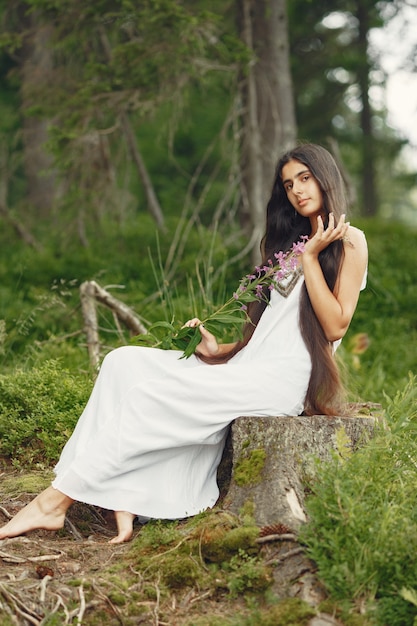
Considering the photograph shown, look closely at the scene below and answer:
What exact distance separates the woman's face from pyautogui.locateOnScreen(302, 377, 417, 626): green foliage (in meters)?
1.37

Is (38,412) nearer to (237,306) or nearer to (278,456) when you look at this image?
(237,306)

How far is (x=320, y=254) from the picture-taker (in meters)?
4.04

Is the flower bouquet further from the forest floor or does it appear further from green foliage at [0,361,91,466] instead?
the forest floor

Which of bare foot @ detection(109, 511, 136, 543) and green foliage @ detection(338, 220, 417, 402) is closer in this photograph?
bare foot @ detection(109, 511, 136, 543)

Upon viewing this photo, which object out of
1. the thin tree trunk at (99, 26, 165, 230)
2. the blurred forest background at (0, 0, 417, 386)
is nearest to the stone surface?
the blurred forest background at (0, 0, 417, 386)

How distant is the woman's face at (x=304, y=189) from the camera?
4097 mm

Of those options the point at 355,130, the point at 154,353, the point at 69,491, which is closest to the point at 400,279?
the point at 154,353

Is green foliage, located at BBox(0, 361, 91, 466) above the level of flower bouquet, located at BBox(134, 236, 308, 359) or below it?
below

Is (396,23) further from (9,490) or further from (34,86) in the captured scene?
(9,490)

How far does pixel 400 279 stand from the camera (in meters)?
8.54

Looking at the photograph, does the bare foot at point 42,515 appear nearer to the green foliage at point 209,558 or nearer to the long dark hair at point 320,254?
the green foliage at point 209,558

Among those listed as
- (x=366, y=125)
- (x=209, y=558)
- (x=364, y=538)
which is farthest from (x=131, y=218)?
(x=364, y=538)

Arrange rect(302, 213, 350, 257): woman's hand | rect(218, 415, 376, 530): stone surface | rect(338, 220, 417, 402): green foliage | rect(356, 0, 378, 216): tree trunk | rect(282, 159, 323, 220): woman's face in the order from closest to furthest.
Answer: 1. rect(218, 415, 376, 530): stone surface
2. rect(302, 213, 350, 257): woman's hand
3. rect(282, 159, 323, 220): woman's face
4. rect(338, 220, 417, 402): green foliage
5. rect(356, 0, 378, 216): tree trunk

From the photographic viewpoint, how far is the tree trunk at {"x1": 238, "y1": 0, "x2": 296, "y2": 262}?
779cm
